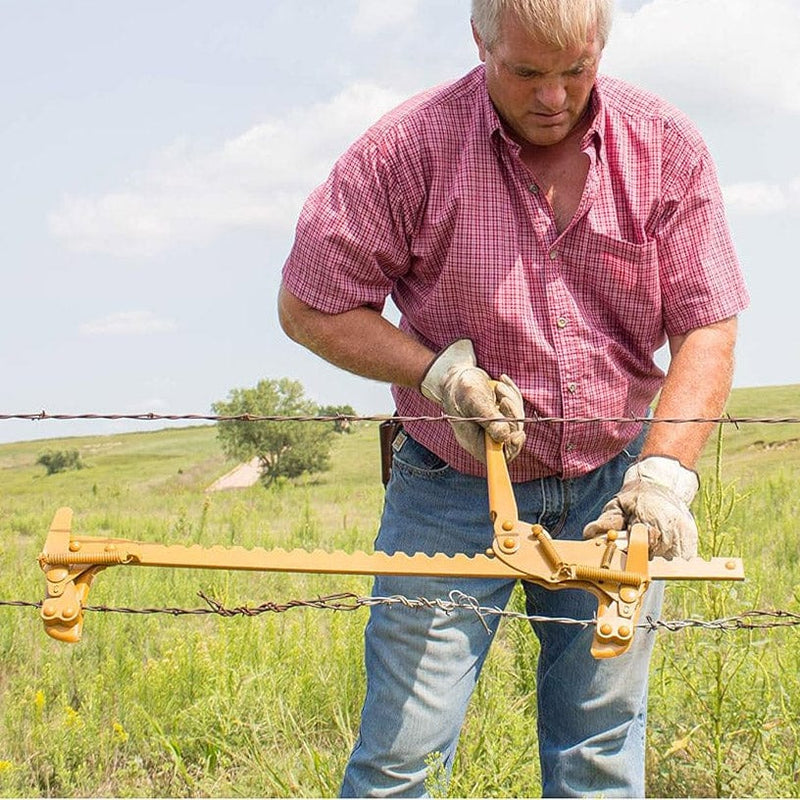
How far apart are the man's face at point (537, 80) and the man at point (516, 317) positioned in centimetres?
2

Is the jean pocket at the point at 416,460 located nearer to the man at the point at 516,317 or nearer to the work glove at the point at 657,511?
the man at the point at 516,317

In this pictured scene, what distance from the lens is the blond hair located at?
221 cm

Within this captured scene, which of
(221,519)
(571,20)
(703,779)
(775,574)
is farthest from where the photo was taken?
(221,519)

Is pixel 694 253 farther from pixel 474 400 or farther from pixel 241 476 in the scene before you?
pixel 241 476

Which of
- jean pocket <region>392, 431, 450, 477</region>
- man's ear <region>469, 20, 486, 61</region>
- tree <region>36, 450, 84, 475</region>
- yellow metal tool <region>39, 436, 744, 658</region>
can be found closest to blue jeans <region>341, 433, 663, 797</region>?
jean pocket <region>392, 431, 450, 477</region>

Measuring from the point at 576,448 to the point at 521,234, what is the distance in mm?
555

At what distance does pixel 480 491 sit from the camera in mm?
2645

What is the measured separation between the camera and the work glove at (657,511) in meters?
2.24

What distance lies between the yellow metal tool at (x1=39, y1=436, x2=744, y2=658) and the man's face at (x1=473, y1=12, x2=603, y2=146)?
999 mm

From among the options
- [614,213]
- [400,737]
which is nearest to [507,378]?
[614,213]

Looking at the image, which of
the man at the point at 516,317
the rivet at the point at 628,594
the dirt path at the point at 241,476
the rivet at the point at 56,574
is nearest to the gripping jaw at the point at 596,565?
the rivet at the point at 628,594

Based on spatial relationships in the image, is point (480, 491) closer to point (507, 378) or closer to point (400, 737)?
point (507, 378)

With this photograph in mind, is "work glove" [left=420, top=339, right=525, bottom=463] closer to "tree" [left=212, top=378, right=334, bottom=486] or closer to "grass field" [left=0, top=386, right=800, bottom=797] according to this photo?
"grass field" [left=0, top=386, right=800, bottom=797]

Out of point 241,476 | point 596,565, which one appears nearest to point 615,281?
point 596,565
